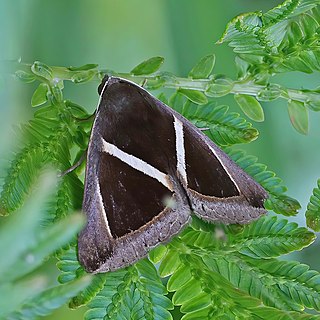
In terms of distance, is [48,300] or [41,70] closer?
[48,300]

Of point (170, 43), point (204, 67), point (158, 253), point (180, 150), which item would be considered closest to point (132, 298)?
point (158, 253)

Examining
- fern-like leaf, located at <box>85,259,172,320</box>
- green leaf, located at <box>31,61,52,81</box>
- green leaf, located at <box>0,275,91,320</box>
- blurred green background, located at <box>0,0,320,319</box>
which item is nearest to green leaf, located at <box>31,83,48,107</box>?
green leaf, located at <box>31,61,52,81</box>

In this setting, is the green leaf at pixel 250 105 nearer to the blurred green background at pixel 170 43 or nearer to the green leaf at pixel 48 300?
the blurred green background at pixel 170 43

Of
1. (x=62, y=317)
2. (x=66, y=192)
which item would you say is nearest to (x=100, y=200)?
(x=66, y=192)

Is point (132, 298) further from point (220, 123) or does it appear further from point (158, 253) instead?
point (220, 123)

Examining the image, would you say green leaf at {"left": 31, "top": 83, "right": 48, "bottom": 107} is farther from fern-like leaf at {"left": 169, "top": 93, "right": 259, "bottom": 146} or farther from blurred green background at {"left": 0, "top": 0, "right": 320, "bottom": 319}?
blurred green background at {"left": 0, "top": 0, "right": 320, "bottom": 319}

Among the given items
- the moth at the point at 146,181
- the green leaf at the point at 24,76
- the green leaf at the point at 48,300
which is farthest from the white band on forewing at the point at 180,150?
the green leaf at the point at 48,300
